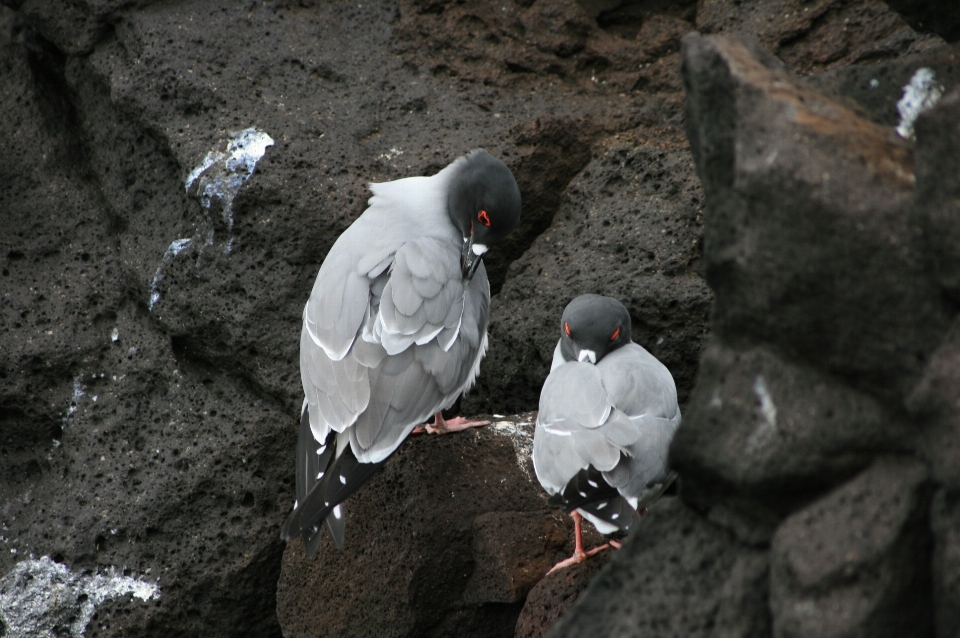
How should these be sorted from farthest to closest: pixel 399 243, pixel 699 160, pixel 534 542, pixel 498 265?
pixel 498 265 → pixel 399 243 → pixel 534 542 → pixel 699 160

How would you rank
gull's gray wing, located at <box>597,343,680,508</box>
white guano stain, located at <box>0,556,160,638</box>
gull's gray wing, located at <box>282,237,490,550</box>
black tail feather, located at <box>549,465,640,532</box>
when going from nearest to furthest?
black tail feather, located at <box>549,465,640,532</box> < gull's gray wing, located at <box>597,343,680,508</box> < gull's gray wing, located at <box>282,237,490,550</box> < white guano stain, located at <box>0,556,160,638</box>

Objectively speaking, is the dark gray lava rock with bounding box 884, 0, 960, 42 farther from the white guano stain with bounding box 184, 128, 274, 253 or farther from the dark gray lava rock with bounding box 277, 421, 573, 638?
the white guano stain with bounding box 184, 128, 274, 253

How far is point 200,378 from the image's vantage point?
5.03 metres

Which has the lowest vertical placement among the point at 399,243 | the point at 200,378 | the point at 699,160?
the point at 200,378

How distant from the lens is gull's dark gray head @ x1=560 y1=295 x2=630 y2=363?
4.20m

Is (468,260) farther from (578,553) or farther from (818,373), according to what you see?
(818,373)

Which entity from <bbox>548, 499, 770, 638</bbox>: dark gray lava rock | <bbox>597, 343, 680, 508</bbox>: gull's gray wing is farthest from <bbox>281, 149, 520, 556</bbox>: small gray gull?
<bbox>548, 499, 770, 638</bbox>: dark gray lava rock

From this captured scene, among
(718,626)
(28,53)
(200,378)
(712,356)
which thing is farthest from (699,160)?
(28,53)

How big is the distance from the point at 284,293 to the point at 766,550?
10.4 feet

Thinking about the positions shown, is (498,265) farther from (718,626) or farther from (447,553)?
(718,626)

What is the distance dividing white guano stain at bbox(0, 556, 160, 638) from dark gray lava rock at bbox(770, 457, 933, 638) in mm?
3429

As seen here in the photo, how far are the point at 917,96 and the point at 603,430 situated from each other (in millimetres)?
1631

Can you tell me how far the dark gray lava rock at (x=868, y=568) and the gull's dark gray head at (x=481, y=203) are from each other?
2.60 m

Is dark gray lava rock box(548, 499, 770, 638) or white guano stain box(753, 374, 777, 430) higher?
white guano stain box(753, 374, 777, 430)
